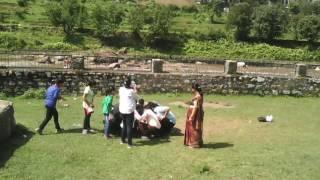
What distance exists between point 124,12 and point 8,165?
4569cm

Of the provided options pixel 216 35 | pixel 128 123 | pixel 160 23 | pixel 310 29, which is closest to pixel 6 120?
pixel 128 123

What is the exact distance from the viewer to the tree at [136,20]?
50.1m

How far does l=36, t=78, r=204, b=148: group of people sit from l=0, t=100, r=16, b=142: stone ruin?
0.96 m

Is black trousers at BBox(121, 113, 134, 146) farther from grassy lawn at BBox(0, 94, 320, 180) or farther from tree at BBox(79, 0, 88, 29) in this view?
tree at BBox(79, 0, 88, 29)

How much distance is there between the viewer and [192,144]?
13742 millimetres

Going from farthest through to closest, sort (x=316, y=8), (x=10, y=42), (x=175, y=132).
Result: (x=316, y=8) → (x=10, y=42) → (x=175, y=132)

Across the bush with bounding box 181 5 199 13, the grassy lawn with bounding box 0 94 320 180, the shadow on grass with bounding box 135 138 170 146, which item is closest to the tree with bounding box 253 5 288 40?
the bush with bounding box 181 5 199 13

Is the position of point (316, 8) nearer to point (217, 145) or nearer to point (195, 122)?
point (217, 145)

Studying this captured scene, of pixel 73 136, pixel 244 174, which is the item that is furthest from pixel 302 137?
pixel 73 136

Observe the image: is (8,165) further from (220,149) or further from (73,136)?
(220,149)

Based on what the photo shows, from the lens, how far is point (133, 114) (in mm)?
13547

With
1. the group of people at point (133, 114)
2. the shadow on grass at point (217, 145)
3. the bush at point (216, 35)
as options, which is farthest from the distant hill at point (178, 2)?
the shadow on grass at point (217, 145)

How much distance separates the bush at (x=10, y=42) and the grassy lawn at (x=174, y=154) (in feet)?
77.9

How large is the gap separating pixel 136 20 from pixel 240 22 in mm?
10702
